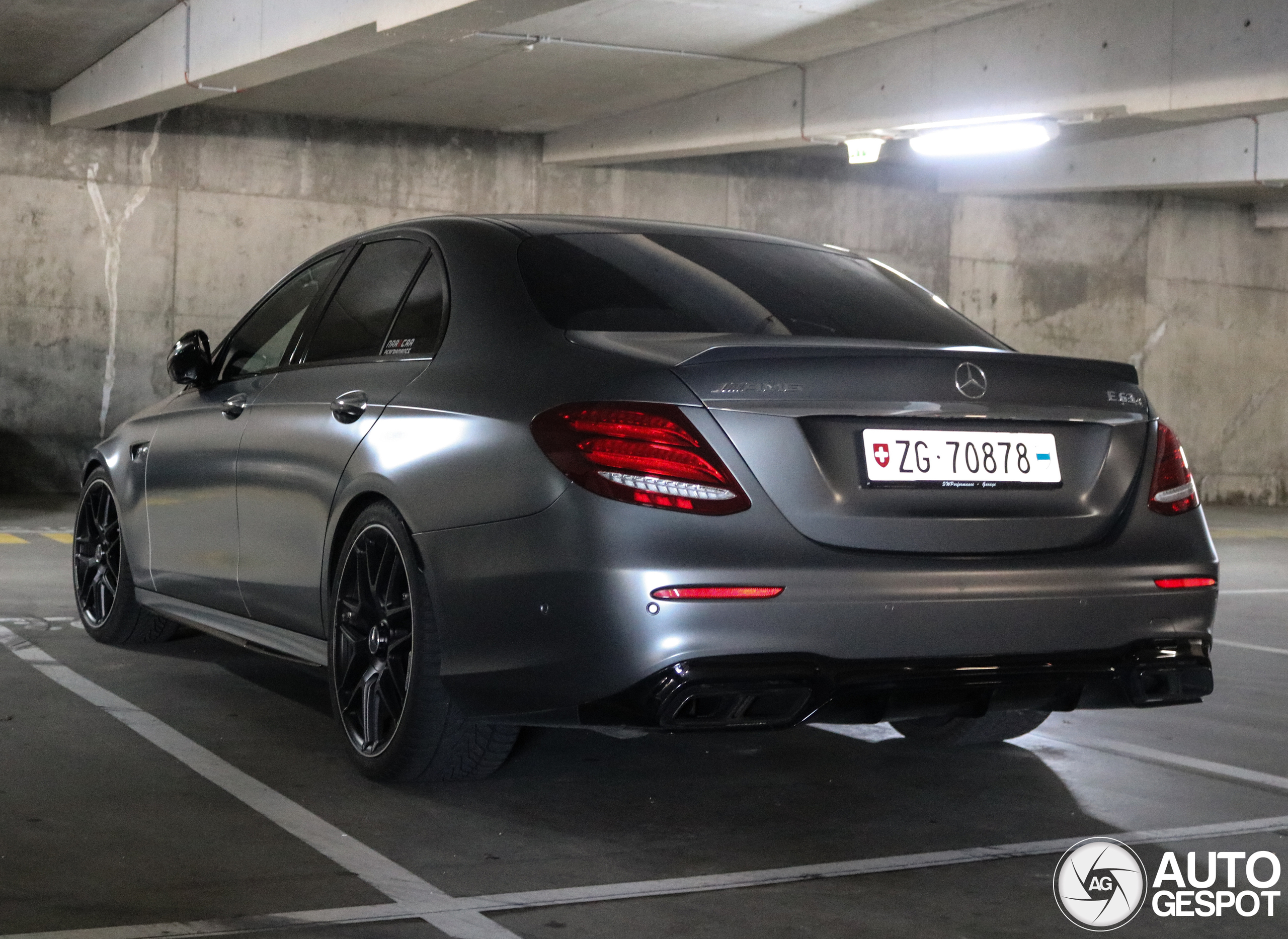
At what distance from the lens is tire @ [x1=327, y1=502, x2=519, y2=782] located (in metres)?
3.77

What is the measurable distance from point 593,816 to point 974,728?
1.41 m

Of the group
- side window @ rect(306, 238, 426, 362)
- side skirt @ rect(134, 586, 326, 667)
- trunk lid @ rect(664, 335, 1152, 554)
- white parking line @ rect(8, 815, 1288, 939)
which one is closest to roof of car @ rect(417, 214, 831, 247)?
side window @ rect(306, 238, 426, 362)

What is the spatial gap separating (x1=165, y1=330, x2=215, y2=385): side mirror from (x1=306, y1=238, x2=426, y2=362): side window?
768 mm

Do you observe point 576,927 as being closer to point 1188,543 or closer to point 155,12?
Answer: point 1188,543

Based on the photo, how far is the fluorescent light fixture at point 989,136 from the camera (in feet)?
42.6

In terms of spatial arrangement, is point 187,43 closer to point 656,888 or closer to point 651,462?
point 651,462

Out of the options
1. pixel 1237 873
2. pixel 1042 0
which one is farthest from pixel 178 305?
pixel 1237 873

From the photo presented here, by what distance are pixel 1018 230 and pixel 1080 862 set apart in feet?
61.2

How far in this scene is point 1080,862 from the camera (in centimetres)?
345

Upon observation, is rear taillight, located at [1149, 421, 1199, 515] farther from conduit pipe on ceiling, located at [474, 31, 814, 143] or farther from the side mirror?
conduit pipe on ceiling, located at [474, 31, 814, 143]

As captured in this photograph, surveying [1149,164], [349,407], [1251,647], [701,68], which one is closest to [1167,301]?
[1149,164]

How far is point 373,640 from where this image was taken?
4047 millimetres

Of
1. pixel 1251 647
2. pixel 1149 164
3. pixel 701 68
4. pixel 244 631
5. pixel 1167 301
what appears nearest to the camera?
pixel 244 631

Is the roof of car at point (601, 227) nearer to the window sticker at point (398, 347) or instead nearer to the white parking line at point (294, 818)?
the window sticker at point (398, 347)
